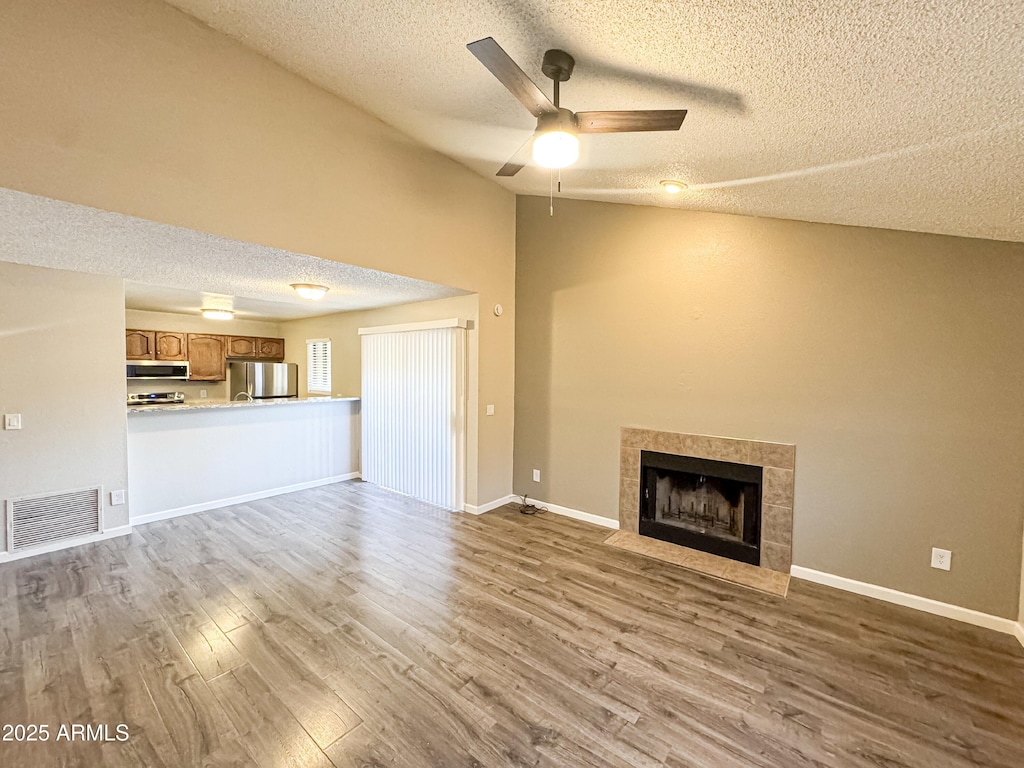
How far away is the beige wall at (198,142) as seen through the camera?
1757mm

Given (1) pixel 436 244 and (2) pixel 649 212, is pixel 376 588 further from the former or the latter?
(2) pixel 649 212

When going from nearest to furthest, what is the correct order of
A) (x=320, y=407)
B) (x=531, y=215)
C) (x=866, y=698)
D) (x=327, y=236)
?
1. (x=866, y=698)
2. (x=327, y=236)
3. (x=531, y=215)
4. (x=320, y=407)

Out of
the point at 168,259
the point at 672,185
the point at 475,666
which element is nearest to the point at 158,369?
the point at 168,259

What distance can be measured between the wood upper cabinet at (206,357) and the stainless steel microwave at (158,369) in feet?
0.44

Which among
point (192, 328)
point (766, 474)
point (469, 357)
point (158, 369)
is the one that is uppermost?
point (192, 328)

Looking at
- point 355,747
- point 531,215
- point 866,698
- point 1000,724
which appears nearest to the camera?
point 355,747

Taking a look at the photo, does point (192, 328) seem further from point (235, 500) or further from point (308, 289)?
point (308, 289)

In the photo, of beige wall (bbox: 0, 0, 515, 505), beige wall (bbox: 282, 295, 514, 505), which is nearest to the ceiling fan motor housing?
beige wall (bbox: 0, 0, 515, 505)

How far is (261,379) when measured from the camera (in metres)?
6.45

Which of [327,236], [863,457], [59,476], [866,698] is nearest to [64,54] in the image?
[327,236]

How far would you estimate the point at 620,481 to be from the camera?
3852 millimetres

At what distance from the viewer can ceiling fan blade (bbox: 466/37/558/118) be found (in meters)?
1.45

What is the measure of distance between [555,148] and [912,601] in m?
3.53

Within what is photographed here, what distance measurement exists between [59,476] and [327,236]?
3.03 m
